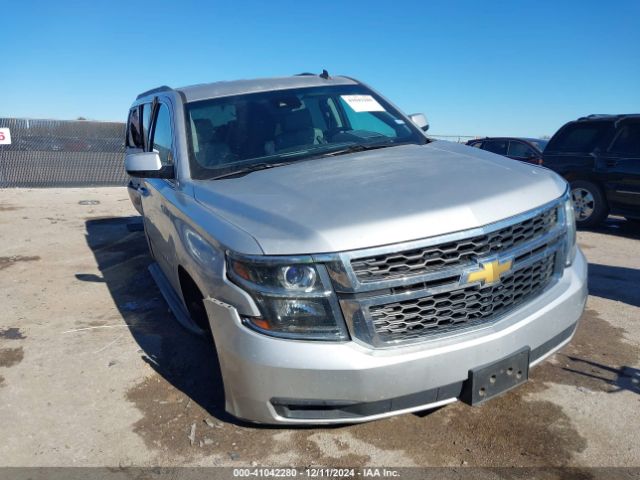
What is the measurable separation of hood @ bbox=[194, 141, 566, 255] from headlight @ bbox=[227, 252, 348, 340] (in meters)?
0.07

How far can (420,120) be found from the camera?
470cm

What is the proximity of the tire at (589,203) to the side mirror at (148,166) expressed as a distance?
22.9 feet

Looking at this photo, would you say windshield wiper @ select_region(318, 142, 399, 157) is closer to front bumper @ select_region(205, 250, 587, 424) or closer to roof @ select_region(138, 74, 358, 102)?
roof @ select_region(138, 74, 358, 102)

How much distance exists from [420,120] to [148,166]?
2433mm

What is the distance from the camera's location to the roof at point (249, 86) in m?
4.00

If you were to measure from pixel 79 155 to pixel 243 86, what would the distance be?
13.6 m

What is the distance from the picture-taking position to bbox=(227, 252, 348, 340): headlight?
2.24m

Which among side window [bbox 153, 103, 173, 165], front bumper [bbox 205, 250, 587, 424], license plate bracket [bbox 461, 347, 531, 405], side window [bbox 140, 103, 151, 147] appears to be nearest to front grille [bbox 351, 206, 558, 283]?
front bumper [bbox 205, 250, 587, 424]

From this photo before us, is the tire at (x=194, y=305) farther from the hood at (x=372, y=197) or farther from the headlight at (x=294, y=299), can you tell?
the headlight at (x=294, y=299)

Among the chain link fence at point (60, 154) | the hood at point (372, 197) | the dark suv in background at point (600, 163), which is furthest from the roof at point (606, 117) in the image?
the chain link fence at point (60, 154)

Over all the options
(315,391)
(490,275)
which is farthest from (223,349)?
(490,275)

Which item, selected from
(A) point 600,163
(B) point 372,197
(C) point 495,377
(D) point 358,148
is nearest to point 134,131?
(D) point 358,148

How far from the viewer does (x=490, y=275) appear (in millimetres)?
2365

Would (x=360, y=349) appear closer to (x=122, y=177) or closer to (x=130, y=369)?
(x=130, y=369)
